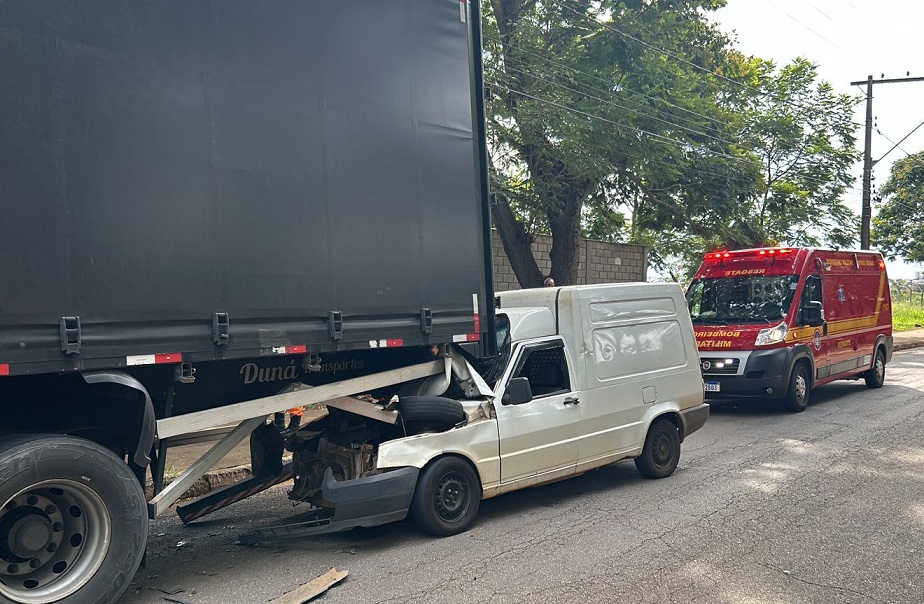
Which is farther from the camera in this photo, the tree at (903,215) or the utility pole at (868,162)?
the tree at (903,215)

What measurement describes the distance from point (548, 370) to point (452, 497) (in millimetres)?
1625

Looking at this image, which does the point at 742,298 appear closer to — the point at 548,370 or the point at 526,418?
the point at 548,370

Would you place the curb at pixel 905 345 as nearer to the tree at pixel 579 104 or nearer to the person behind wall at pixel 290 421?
the tree at pixel 579 104

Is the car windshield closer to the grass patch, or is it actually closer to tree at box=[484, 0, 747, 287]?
tree at box=[484, 0, 747, 287]

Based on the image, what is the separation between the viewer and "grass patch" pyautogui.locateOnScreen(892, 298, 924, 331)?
110ft

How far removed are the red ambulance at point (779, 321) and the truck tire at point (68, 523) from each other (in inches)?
363

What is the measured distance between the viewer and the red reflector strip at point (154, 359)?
180 inches

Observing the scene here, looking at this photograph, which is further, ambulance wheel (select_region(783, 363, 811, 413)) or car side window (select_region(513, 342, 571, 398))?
ambulance wheel (select_region(783, 363, 811, 413))

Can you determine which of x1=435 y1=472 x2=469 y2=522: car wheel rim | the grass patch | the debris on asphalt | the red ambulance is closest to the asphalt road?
the debris on asphalt

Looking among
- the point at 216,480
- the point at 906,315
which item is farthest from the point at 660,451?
the point at 906,315

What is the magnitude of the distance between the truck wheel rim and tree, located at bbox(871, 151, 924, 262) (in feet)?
Result: 152

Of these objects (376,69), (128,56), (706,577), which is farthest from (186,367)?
(706,577)

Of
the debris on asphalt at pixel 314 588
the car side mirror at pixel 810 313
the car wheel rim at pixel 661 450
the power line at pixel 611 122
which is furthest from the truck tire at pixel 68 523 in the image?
the power line at pixel 611 122

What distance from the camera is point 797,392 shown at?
1189 centimetres
